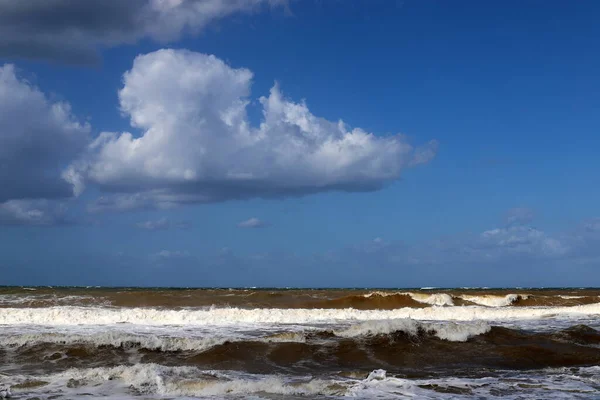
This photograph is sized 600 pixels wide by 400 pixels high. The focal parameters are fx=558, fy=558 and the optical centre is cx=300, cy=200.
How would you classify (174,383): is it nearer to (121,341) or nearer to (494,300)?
(121,341)

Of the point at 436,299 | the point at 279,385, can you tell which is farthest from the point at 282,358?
the point at 436,299

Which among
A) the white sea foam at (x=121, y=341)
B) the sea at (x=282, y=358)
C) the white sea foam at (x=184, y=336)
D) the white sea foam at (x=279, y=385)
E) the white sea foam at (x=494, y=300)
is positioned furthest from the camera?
the white sea foam at (x=494, y=300)

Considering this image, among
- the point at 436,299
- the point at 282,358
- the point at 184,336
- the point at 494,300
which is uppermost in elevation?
the point at 436,299

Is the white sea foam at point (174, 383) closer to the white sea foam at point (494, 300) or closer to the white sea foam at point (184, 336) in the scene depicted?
the white sea foam at point (184, 336)

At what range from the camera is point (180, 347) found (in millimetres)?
13945

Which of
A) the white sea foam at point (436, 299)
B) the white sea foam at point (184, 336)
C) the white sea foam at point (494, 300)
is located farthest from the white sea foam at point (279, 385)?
the white sea foam at point (494, 300)

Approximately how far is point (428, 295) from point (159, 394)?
105 ft

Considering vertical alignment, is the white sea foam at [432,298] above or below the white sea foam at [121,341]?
above

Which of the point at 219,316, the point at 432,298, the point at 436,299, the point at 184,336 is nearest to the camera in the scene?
the point at 184,336

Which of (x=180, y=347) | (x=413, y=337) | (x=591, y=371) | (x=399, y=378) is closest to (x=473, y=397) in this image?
(x=399, y=378)

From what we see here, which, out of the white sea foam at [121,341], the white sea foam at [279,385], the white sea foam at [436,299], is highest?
the white sea foam at [436,299]

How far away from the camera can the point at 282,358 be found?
12.8m

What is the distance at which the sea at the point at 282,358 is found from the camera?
9.46 meters

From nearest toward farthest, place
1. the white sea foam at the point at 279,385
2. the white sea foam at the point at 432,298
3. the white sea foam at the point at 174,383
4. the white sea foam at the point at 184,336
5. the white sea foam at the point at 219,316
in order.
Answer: the white sea foam at the point at 279,385, the white sea foam at the point at 174,383, the white sea foam at the point at 184,336, the white sea foam at the point at 219,316, the white sea foam at the point at 432,298
